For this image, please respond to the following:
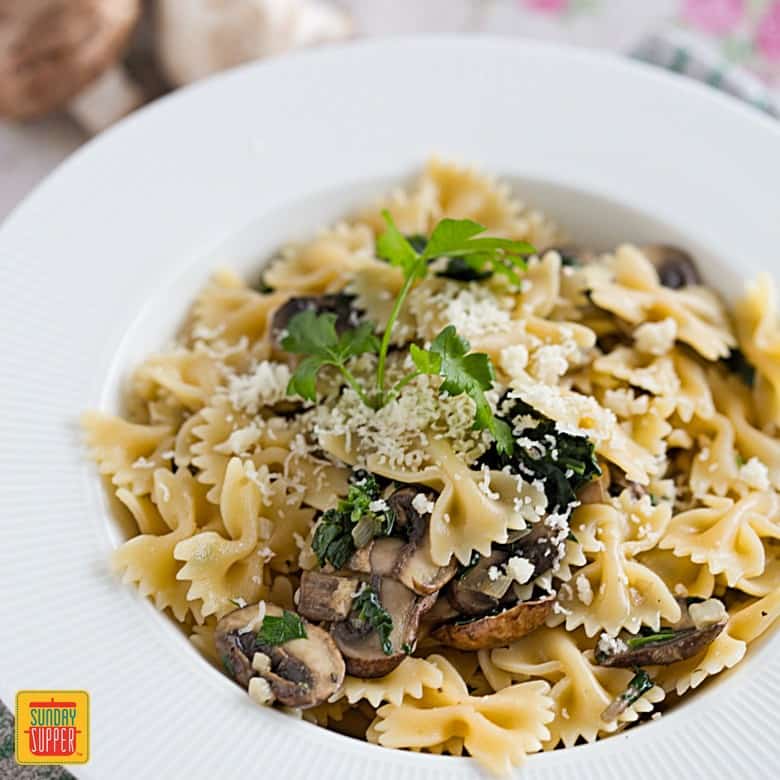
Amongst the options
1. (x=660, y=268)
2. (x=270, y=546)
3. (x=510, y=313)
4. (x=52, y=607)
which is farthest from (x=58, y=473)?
(x=660, y=268)

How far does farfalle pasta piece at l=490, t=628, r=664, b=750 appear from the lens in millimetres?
3914

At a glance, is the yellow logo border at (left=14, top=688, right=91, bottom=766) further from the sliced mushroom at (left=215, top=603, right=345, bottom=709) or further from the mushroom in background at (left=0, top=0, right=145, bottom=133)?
the mushroom in background at (left=0, top=0, right=145, bottom=133)

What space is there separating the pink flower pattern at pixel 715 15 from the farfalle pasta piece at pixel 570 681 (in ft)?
16.8

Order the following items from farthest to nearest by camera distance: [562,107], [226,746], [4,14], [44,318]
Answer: [4,14]
[562,107]
[44,318]
[226,746]

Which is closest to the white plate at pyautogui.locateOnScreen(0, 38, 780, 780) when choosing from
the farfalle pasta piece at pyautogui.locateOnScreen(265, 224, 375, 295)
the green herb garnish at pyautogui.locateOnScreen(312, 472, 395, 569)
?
the farfalle pasta piece at pyautogui.locateOnScreen(265, 224, 375, 295)

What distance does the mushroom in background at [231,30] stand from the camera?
6.42 metres

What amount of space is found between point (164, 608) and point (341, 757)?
89 cm

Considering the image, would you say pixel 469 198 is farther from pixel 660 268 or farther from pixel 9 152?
pixel 9 152

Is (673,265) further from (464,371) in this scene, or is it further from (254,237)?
(254,237)

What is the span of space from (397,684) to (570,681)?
63 cm

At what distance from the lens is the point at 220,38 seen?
6465 millimetres

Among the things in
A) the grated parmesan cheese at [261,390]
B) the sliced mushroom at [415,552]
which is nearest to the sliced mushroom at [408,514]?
the sliced mushroom at [415,552]

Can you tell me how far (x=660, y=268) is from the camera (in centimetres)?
511

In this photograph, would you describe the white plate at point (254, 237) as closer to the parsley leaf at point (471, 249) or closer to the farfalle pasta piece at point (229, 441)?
the farfalle pasta piece at point (229, 441)
